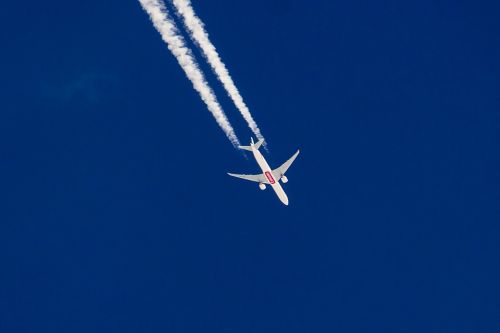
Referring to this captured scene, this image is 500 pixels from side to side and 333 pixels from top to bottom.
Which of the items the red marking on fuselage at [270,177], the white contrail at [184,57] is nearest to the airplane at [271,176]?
the red marking on fuselage at [270,177]

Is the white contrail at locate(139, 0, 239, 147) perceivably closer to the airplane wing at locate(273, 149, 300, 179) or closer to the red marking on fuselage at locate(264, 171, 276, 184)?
the red marking on fuselage at locate(264, 171, 276, 184)

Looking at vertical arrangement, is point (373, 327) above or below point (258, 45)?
below

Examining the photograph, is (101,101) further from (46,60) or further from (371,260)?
(371,260)

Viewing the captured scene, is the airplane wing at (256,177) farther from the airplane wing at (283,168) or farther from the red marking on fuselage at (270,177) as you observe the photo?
the airplane wing at (283,168)

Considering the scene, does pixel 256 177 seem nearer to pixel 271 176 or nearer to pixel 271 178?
pixel 271 178

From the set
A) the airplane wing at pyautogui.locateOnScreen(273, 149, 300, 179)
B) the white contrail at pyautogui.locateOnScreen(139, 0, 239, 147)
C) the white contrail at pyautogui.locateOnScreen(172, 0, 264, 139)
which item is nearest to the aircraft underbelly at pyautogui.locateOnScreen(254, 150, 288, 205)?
the airplane wing at pyautogui.locateOnScreen(273, 149, 300, 179)

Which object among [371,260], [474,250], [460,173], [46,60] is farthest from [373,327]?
[46,60]

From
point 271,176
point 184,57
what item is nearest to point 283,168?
point 271,176
